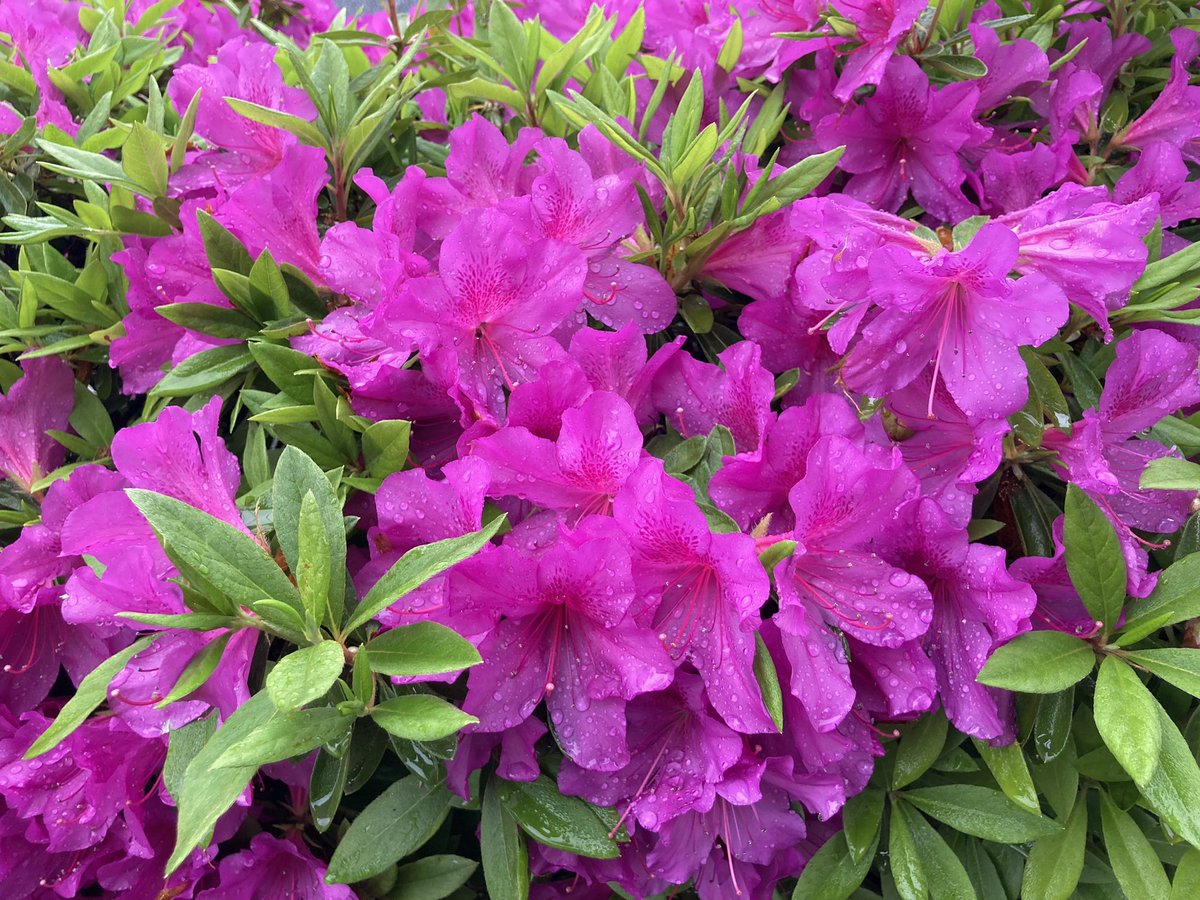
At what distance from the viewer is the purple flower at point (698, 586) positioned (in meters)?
0.73

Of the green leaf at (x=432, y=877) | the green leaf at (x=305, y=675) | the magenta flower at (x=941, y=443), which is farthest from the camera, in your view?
the green leaf at (x=432, y=877)

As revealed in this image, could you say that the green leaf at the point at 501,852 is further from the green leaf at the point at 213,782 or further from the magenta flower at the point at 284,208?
the magenta flower at the point at 284,208

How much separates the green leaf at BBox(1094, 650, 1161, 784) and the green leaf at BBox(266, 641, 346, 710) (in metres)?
0.59

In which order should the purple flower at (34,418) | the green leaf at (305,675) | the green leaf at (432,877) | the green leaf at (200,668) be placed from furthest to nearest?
the purple flower at (34,418), the green leaf at (432,877), the green leaf at (200,668), the green leaf at (305,675)

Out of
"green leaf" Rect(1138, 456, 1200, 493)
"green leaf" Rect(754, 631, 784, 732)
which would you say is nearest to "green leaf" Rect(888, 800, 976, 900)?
"green leaf" Rect(754, 631, 784, 732)

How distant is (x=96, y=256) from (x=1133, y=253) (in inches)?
42.5

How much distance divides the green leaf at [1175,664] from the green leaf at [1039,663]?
4cm

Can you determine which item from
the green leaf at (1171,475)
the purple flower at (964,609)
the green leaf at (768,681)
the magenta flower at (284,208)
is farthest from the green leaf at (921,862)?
the magenta flower at (284,208)

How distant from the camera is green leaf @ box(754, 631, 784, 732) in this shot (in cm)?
74

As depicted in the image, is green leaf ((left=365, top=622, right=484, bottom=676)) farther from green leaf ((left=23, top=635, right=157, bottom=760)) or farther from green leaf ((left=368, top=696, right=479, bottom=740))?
green leaf ((left=23, top=635, right=157, bottom=760))

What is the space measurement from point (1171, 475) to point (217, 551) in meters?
0.76

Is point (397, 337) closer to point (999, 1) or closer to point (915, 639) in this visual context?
point (915, 639)

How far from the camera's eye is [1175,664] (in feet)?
2.66

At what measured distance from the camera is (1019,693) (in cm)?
88
